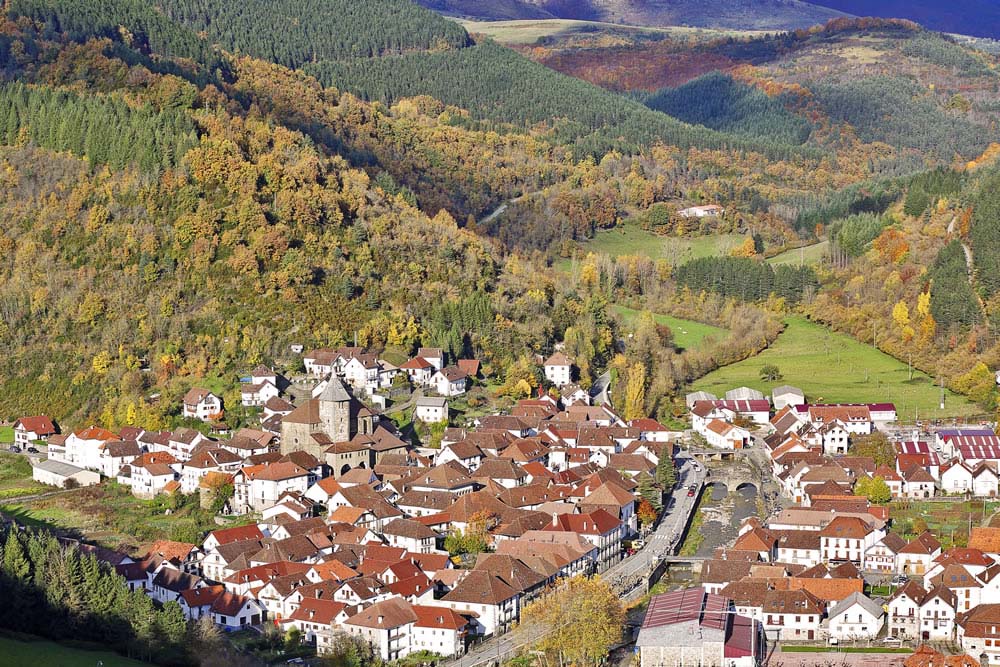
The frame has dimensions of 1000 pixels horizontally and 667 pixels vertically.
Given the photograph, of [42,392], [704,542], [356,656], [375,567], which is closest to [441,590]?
[375,567]

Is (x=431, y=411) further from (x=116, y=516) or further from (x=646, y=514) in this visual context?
(x=116, y=516)

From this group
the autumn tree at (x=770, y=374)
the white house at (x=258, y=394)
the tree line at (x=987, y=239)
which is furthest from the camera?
the tree line at (x=987, y=239)

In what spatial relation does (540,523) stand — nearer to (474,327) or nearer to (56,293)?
(474,327)

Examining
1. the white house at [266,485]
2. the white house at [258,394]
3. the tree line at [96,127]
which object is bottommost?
the white house at [258,394]

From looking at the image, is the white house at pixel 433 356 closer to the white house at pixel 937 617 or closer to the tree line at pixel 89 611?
the tree line at pixel 89 611

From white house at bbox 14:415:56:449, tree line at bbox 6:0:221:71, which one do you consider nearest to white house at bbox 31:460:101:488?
white house at bbox 14:415:56:449

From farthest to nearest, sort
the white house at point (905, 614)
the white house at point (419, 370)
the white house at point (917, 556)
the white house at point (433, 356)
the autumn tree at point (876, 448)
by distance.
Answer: the white house at point (433, 356)
the white house at point (419, 370)
the autumn tree at point (876, 448)
the white house at point (917, 556)
the white house at point (905, 614)

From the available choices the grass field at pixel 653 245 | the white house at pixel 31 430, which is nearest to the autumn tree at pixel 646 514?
the white house at pixel 31 430

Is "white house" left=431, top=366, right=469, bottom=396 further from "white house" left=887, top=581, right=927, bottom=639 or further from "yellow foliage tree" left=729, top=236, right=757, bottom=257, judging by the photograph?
"yellow foliage tree" left=729, top=236, right=757, bottom=257
